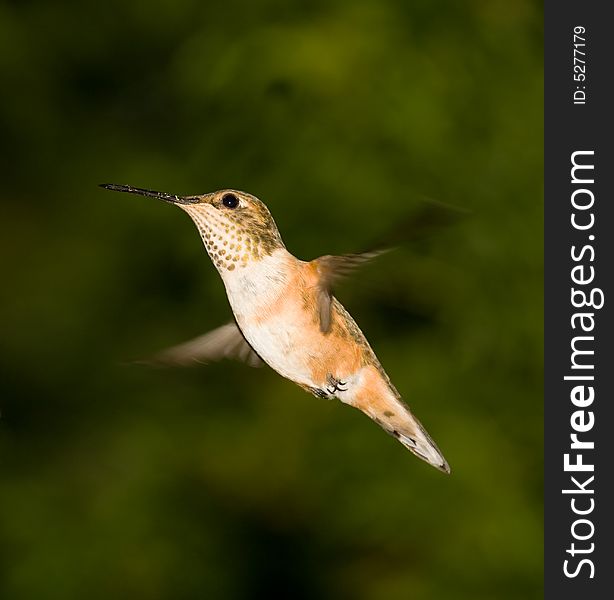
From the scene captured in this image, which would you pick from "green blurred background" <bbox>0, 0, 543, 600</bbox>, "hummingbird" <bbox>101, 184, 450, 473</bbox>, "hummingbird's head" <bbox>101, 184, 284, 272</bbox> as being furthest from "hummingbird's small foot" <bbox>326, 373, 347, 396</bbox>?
"green blurred background" <bbox>0, 0, 543, 600</bbox>

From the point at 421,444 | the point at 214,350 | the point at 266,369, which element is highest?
the point at 266,369

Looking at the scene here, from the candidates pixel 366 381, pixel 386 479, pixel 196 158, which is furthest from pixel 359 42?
pixel 366 381

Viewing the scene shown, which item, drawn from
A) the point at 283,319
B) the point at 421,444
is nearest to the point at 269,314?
the point at 283,319

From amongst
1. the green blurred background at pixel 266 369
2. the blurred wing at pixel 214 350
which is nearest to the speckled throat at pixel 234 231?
the blurred wing at pixel 214 350

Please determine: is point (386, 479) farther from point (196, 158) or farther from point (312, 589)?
point (196, 158)

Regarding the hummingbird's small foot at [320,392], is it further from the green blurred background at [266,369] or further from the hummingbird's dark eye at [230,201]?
the green blurred background at [266,369]

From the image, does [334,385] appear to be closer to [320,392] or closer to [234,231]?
[320,392]
